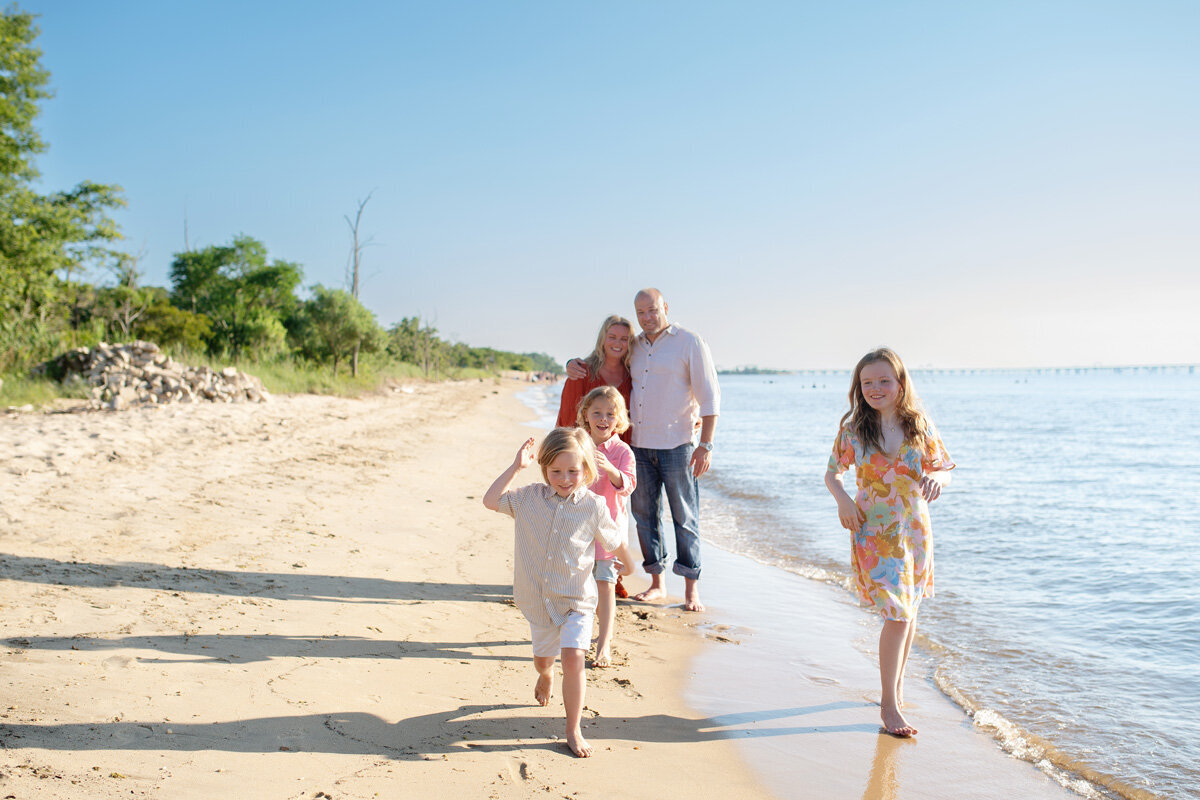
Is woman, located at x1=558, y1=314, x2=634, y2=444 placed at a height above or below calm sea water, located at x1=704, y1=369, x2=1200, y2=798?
above

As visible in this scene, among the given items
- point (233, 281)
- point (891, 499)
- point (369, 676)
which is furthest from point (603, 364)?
point (233, 281)

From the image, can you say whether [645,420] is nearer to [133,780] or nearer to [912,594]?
[912,594]

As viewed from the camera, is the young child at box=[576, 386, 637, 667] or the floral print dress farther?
the young child at box=[576, 386, 637, 667]

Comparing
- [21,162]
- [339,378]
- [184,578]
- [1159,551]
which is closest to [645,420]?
[184,578]

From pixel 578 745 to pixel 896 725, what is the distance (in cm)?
149

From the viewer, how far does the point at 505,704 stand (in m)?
3.35

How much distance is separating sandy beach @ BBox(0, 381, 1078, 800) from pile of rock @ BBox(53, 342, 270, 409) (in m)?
7.44

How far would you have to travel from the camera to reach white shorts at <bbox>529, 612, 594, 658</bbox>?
9.62 ft

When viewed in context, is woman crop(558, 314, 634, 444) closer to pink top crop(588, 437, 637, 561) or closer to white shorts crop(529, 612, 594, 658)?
pink top crop(588, 437, 637, 561)

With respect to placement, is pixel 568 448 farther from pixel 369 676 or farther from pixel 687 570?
pixel 687 570

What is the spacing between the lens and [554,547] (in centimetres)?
300

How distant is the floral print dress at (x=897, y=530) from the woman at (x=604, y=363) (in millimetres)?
1822

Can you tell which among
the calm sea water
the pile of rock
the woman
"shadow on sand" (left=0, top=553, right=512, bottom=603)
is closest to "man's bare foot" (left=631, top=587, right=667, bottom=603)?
"shadow on sand" (left=0, top=553, right=512, bottom=603)

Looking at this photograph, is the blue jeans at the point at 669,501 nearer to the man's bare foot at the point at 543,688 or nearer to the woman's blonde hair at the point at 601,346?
the woman's blonde hair at the point at 601,346
